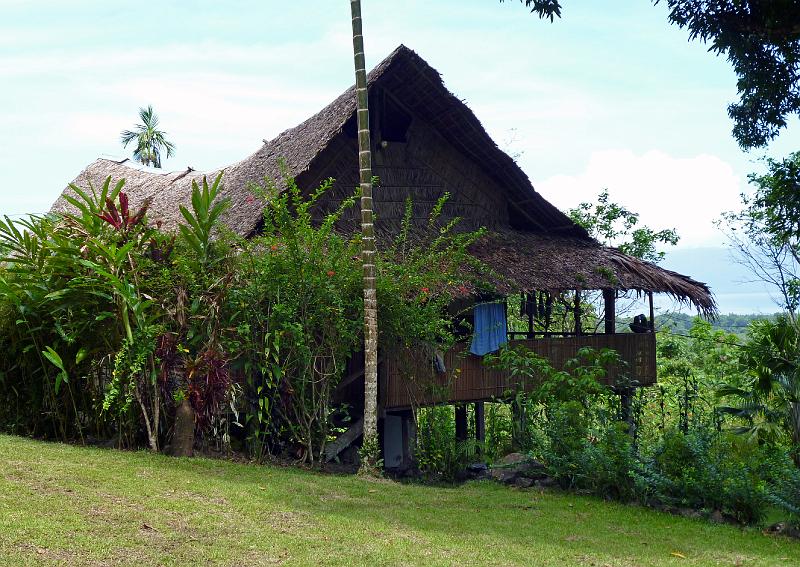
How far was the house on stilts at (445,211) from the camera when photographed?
10.4 m

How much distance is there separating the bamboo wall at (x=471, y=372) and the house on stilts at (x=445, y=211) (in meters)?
0.02

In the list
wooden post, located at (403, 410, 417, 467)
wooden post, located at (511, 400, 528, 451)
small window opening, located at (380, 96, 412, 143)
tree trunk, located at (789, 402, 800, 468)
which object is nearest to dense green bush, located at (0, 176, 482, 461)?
wooden post, located at (511, 400, 528, 451)

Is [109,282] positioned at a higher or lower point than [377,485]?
higher

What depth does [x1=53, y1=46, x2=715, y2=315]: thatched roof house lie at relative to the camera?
35.6 feet

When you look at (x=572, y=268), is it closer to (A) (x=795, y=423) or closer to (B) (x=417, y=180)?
(B) (x=417, y=180)

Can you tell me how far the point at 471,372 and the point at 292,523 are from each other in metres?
5.23

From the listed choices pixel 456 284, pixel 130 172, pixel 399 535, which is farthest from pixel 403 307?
pixel 130 172

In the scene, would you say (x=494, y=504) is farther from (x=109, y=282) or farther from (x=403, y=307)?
(x=109, y=282)

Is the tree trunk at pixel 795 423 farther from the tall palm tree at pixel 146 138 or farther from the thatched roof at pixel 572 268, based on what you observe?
the tall palm tree at pixel 146 138

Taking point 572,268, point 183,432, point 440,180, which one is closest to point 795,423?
point 572,268

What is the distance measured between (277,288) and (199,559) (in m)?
3.47

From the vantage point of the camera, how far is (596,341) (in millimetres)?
11898

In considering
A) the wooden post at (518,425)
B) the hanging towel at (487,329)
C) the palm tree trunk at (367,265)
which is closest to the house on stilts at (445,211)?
the hanging towel at (487,329)

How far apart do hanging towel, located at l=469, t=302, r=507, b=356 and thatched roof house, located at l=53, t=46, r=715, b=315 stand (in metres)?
0.53
